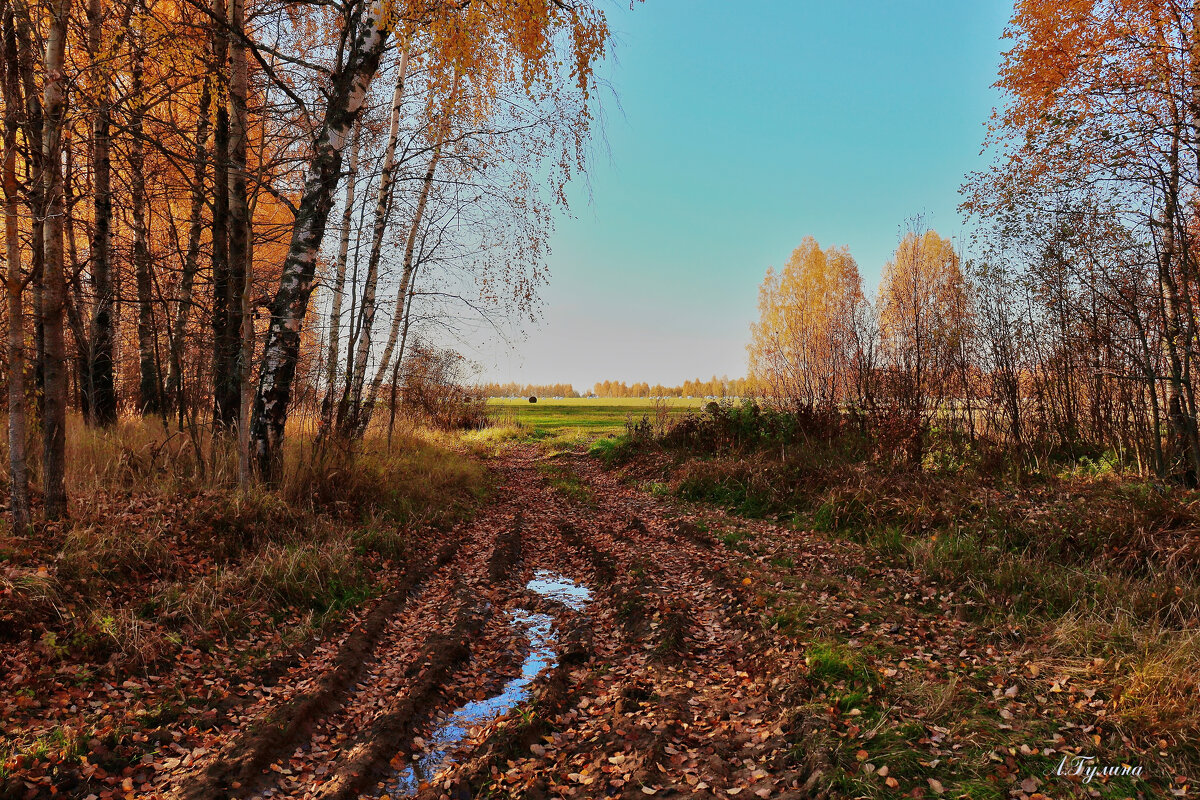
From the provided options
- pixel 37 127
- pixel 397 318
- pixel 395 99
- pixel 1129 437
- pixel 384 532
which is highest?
pixel 395 99

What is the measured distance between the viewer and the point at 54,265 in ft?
16.3

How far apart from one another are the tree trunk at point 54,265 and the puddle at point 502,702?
14.0ft

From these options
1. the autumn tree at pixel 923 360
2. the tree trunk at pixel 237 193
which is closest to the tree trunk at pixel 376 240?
the tree trunk at pixel 237 193

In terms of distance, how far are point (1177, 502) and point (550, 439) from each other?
1831 cm

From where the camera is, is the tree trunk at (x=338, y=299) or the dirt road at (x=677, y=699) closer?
the dirt road at (x=677, y=699)

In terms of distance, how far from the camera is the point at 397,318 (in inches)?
437

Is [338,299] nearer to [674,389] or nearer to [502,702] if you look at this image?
[502,702]

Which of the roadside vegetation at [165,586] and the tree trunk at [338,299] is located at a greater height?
the tree trunk at [338,299]

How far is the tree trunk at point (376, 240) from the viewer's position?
1000cm

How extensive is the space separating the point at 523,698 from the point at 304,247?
18.8 feet

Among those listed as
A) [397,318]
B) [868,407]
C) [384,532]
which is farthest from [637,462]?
[384,532]

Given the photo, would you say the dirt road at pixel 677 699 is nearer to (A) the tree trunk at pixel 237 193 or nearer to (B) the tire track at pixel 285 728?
(B) the tire track at pixel 285 728

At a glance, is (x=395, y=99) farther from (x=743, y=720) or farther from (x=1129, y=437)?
(x=1129, y=437)

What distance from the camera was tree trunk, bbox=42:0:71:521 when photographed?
4734mm
